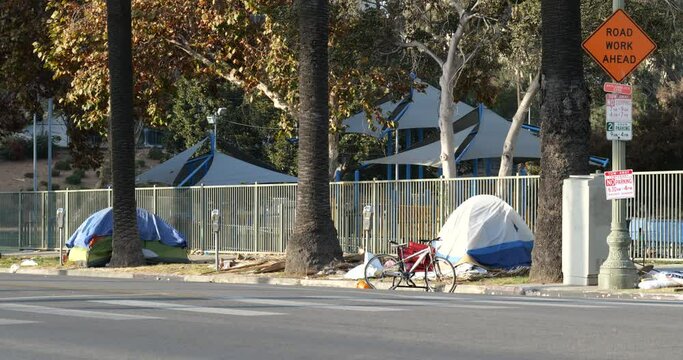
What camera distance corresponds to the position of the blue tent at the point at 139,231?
31.9 meters

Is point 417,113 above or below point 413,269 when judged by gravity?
above

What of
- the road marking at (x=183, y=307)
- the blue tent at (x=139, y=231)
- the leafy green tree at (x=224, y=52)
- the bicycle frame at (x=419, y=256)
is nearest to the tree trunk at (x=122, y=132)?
the blue tent at (x=139, y=231)

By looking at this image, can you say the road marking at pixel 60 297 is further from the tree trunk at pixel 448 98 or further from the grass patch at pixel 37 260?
the tree trunk at pixel 448 98

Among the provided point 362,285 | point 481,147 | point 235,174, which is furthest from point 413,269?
point 235,174

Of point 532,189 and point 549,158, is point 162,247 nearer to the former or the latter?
point 532,189

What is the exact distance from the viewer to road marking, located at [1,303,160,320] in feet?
45.5

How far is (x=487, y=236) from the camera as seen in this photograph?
24.5 metres

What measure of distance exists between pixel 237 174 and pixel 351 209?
49.7 ft

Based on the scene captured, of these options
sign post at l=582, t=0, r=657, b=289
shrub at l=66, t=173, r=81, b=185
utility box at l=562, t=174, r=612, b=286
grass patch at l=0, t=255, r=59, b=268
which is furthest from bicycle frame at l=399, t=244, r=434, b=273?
shrub at l=66, t=173, r=81, b=185

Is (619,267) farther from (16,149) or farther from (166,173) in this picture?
(16,149)

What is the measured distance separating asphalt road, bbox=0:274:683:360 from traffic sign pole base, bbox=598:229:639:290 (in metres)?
3.34

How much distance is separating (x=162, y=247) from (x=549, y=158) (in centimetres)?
1318

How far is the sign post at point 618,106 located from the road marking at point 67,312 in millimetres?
9332

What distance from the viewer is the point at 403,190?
29.2 meters
